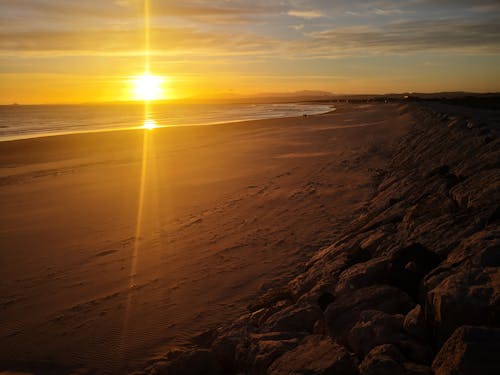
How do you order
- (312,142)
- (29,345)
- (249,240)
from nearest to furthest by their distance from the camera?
(29,345) → (249,240) → (312,142)

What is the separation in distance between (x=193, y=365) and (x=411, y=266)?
2457mm

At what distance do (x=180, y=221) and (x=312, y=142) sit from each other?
13436 millimetres

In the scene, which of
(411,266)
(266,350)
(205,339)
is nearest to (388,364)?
(266,350)

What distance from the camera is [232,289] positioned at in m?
5.94

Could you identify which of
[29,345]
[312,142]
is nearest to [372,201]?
[29,345]

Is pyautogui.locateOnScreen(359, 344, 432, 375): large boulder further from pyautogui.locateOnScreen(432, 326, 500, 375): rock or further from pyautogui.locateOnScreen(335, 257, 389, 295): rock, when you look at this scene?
pyautogui.locateOnScreen(335, 257, 389, 295): rock

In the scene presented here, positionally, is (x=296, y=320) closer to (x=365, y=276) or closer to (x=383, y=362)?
(x=365, y=276)

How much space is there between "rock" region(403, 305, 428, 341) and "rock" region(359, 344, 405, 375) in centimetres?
31

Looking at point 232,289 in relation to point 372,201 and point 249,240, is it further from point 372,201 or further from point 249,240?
point 372,201

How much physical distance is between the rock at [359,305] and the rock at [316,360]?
0.84 ft

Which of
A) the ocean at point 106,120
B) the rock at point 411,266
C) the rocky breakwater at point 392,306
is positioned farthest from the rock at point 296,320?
the ocean at point 106,120

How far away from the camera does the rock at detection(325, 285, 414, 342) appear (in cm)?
380

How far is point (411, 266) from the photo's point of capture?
4.10 m

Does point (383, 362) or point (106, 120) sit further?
point (106, 120)
